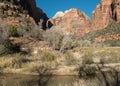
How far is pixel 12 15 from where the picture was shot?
85.8m

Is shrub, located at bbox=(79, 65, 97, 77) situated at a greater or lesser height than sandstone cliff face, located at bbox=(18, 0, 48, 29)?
lesser

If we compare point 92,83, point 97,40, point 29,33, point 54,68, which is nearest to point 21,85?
point 92,83

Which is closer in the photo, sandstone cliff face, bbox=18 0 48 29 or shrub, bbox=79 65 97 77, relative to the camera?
shrub, bbox=79 65 97 77

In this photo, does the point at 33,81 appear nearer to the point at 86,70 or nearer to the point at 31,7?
the point at 86,70

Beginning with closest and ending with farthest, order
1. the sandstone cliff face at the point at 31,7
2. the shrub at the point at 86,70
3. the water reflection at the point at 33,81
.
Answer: the water reflection at the point at 33,81 < the shrub at the point at 86,70 < the sandstone cliff face at the point at 31,7

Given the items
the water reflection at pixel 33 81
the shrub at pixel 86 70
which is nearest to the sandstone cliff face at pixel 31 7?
the shrub at pixel 86 70

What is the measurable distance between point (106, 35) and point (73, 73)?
10734cm

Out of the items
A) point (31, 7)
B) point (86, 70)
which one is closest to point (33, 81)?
point (86, 70)

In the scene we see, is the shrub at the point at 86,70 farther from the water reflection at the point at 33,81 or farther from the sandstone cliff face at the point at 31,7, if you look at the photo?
the sandstone cliff face at the point at 31,7

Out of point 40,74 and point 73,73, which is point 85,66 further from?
point 40,74

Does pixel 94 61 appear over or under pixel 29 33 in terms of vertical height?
under

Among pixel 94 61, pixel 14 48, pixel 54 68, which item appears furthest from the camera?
pixel 14 48

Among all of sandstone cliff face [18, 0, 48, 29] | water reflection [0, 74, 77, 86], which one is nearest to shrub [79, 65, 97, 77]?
water reflection [0, 74, 77, 86]

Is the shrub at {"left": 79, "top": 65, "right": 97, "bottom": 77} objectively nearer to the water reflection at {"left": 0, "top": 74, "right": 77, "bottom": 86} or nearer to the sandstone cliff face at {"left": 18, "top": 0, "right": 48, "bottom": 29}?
the water reflection at {"left": 0, "top": 74, "right": 77, "bottom": 86}
